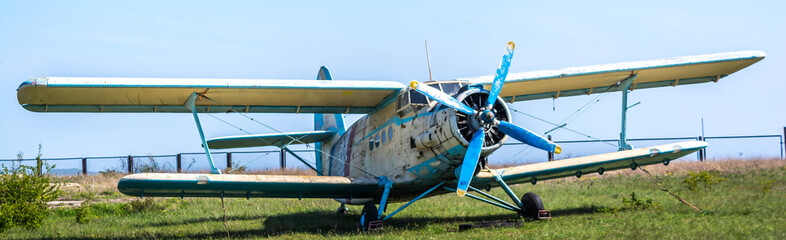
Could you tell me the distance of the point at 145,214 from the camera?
684 inches

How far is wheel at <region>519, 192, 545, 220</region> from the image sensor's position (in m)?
13.1

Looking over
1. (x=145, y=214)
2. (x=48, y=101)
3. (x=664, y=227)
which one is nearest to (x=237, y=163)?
(x=145, y=214)

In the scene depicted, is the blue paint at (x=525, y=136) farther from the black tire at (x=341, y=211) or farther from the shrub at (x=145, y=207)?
the shrub at (x=145, y=207)

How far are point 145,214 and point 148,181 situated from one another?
677cm

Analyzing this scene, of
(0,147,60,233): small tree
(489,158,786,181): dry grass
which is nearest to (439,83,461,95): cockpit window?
(0,147,60,233): small tree

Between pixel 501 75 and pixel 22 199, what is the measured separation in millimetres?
11155

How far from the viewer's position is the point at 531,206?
13188 mm

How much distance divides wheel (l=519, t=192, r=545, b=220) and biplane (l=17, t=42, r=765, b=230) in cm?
2

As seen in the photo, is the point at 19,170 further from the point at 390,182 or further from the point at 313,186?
the point at 390,182

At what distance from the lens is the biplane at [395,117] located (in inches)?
452

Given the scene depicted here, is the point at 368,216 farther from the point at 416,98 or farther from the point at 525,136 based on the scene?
the point at 525,136

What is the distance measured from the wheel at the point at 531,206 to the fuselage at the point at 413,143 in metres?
1.78

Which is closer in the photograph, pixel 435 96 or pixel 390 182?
pixel 435 96

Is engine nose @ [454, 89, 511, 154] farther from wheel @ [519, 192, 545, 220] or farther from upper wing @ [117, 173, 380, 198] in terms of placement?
upper wing @ [117, 173, 380, 198]
